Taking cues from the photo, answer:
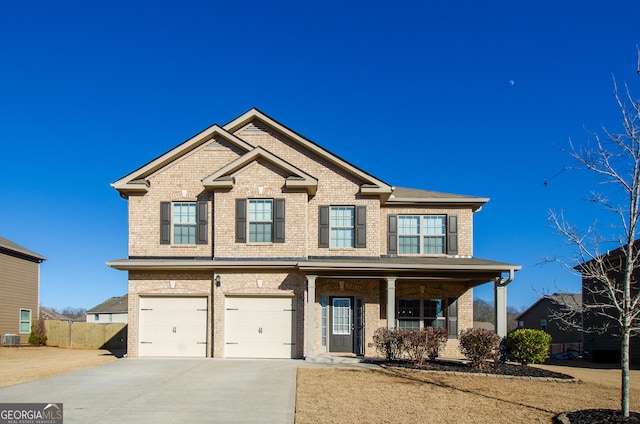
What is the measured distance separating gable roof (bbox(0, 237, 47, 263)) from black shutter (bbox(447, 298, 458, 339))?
22.4 metres

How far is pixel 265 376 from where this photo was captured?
14711 mm

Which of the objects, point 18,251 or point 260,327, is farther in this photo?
point 18,251

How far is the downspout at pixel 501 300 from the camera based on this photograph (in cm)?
1859

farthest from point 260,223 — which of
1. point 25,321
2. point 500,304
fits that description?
point 25,321

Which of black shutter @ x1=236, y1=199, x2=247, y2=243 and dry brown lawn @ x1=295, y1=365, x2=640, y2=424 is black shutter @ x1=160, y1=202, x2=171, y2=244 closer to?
black shutter @ x1=236, y1=199, x2=247, y2=243

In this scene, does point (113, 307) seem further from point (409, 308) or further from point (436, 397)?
point (436, 397)

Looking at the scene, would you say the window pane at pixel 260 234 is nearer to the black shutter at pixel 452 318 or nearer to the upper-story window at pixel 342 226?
the upper-story window at pixel 342 226

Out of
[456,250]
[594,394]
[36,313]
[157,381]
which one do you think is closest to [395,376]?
[594,394]

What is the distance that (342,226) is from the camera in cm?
2072

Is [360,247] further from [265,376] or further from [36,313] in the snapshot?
[36,313]

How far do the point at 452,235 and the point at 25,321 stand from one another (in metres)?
24.5

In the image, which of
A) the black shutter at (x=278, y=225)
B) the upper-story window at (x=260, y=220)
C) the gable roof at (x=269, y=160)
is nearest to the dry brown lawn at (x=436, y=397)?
the black shutter at (x=278, y=225)

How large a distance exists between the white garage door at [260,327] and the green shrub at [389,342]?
328cm

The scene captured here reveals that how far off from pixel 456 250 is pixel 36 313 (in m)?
24.9
